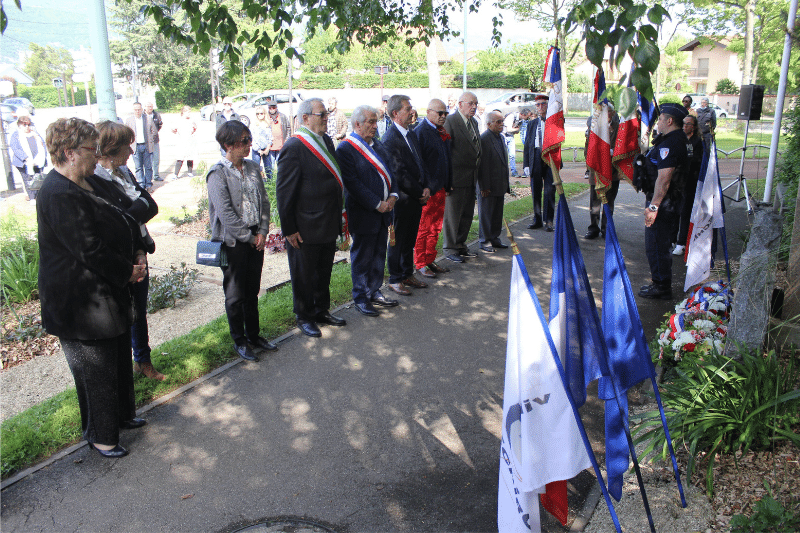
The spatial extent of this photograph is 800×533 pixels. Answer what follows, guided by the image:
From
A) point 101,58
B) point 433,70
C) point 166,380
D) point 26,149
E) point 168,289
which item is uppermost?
point 433,70

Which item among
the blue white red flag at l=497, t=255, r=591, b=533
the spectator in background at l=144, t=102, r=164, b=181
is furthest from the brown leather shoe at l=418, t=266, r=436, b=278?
the spectator in background at l=144, t=102, r=164, b=181

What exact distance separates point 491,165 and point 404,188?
230 cm

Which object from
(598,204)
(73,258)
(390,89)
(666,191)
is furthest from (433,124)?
(390,89)

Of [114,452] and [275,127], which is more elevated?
[275,127]

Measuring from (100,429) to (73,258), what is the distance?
1.14 meters

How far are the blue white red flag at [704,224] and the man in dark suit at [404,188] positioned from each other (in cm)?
299

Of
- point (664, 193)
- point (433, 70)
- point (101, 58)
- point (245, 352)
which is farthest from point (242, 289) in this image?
point (433, 70)

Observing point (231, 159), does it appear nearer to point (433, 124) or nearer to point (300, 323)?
point (300, 323)

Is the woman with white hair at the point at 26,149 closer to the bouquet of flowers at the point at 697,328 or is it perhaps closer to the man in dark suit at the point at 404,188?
the man in dark suit at the point at 404,188

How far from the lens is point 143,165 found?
1507cm

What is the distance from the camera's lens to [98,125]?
4.45m

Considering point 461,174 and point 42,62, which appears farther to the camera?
point 42,62

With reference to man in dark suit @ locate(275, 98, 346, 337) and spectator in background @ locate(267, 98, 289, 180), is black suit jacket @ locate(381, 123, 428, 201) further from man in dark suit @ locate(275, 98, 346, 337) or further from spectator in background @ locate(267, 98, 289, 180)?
spectator in background @ locate(267, 98, 289, 180)

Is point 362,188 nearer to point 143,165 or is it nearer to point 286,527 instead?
point 286,527
